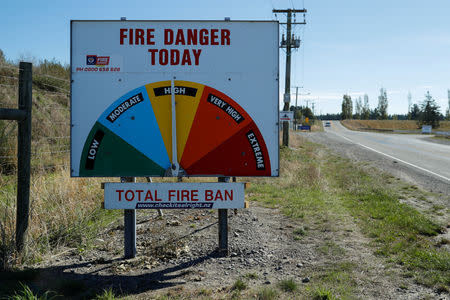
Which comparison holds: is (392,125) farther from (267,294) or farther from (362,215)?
(267,294)

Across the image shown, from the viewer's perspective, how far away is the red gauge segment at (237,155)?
178 inches

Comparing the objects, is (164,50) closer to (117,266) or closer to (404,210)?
(117,266)

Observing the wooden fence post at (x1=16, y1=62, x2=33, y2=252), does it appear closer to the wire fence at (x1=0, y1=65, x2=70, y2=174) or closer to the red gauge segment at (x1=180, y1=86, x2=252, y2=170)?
Result: the red gauge segment at (x1=180, y1=86, x2=252, y2=170)

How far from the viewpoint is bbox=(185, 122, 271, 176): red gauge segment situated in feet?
14.9

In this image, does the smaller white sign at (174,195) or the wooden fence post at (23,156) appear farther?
the smaller white sign at (174,195)

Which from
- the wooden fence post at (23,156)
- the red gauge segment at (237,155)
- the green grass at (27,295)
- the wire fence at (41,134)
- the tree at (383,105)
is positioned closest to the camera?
the green grass at (27,295)

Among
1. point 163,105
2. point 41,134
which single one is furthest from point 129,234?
point 41,134

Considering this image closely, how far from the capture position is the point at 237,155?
4543 millimetres

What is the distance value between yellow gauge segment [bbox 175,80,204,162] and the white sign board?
0.04 ft

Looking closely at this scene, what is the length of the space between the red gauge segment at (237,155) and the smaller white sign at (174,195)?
0.21m

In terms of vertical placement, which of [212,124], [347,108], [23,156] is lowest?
[23,156]

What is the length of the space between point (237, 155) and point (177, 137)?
2.42 ft

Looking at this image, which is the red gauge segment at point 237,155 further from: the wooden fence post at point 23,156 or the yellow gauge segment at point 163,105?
the wooden fence post at point 23,156

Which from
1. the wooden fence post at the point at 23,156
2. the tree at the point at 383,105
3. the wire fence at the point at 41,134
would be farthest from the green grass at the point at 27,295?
the tree at the point at 383,105
